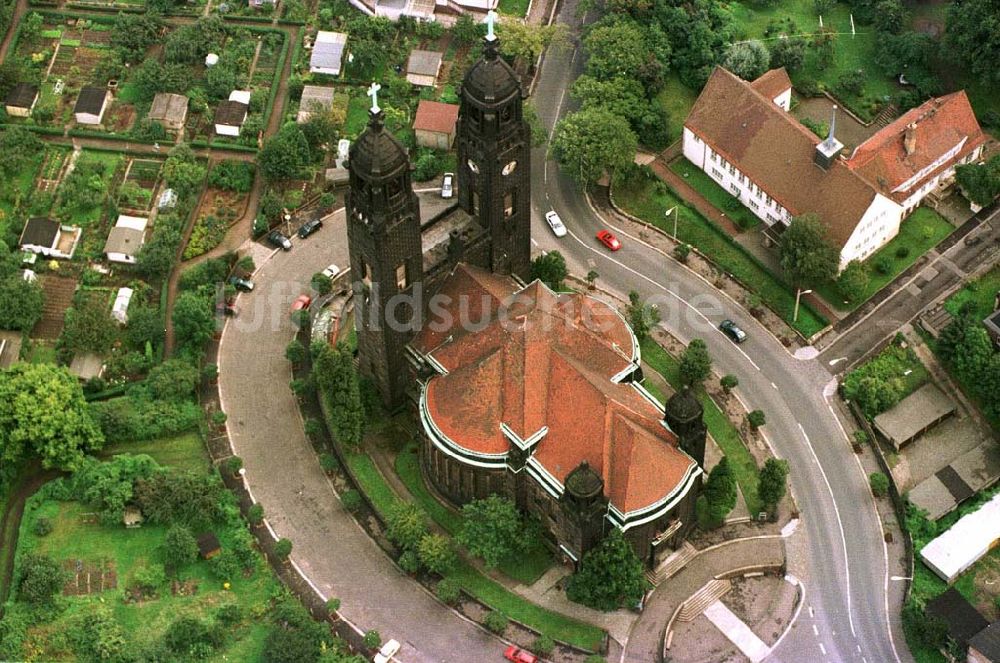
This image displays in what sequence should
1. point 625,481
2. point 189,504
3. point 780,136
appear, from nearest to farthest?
point 625,481
point 189,504
point 780,136

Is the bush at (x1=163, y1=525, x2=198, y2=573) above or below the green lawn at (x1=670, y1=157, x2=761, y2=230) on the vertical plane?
below

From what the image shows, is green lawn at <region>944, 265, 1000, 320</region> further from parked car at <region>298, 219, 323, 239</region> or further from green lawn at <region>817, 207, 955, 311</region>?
parked car at <region>298, 219, 323, 239</region>

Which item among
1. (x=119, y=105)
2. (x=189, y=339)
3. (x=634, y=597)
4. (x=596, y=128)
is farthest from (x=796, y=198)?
(x=119, y=105)

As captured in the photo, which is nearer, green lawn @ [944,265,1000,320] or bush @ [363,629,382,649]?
bush @ [363,629,382,649]

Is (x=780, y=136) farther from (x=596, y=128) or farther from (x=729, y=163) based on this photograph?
(x=596, y=128)

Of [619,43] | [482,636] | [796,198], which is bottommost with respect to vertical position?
[482,636]

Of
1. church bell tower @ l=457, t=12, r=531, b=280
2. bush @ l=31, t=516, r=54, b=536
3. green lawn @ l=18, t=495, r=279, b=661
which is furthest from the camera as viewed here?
bush @ l=31, t=516, r=54, b=536

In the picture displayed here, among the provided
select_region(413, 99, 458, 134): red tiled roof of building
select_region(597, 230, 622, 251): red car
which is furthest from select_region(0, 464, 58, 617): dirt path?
select_region(597, 230, 622, 251): red car
